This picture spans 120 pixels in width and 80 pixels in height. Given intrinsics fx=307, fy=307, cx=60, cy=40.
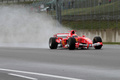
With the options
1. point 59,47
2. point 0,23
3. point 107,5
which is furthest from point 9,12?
point 59,47

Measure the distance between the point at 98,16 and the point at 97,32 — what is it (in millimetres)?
9265

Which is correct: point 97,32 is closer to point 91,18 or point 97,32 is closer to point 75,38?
point 91,18

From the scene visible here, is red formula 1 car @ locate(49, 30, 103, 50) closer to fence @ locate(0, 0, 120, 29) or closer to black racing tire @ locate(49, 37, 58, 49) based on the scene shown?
black racing tire @ locate(49, 37, 58, 49)

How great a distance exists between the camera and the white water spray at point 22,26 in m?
37.2

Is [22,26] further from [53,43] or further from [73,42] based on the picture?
[73,42]

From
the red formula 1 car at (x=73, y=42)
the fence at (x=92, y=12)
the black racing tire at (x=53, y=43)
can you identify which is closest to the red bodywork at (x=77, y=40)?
the red formula 1 car at (x=73, y=42)

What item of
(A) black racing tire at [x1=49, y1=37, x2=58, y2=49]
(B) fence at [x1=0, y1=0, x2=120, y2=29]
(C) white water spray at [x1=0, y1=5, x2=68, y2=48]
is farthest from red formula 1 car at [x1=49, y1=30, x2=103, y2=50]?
(B) fence at [x1=0, y1=0, x2=120, y2=29]

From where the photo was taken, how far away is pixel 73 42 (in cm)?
1908

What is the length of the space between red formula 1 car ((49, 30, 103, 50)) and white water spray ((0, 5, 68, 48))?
44.9 ft

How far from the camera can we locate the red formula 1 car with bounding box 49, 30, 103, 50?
63.5 feet

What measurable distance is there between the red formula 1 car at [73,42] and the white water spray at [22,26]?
44.9 ft

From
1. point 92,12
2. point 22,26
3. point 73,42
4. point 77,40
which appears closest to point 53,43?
point 77,40

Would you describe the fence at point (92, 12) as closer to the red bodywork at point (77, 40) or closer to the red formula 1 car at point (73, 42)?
the red bodywork at point (77, 40)

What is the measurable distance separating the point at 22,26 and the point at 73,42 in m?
21.5
